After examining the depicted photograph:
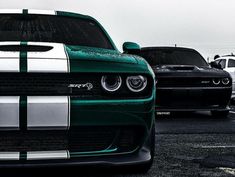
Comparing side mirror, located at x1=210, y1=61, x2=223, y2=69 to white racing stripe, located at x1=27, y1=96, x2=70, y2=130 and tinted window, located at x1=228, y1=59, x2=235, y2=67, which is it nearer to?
tinted window, located at x1=228, y1=59, x2=235, y2=67

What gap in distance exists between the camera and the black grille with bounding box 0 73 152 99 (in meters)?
3.59

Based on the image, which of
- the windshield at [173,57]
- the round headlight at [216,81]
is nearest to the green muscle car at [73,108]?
the round headlight at [216,81]

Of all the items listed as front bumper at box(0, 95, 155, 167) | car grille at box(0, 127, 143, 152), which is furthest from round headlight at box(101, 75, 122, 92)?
car grille at box(0, 127, 143, 152)

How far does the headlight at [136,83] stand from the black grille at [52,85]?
3.4 inches

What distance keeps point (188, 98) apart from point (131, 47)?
165 inches

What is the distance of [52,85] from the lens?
12.0ft

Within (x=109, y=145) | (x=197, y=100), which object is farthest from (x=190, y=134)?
(x=109, y=145)

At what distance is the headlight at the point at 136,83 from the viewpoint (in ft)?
12.6

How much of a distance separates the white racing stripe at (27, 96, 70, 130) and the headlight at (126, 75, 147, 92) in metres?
0.50

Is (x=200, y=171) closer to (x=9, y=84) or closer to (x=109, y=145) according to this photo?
(x=109, y=145)

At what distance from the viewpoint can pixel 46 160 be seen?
3607mm

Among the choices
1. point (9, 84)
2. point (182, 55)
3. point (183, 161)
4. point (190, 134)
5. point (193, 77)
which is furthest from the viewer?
point (182, 55)

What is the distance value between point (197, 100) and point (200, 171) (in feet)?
15.8

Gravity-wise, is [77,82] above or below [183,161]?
above
